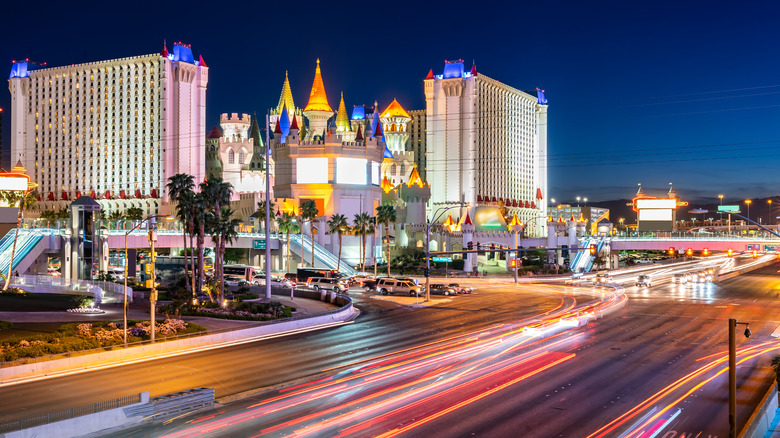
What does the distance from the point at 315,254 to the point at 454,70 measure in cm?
7402

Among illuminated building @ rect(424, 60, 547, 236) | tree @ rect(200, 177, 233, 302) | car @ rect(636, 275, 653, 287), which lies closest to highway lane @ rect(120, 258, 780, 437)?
tree @ rect(200, 177, 233, 302)

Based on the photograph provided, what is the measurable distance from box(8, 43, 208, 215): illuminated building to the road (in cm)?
11159

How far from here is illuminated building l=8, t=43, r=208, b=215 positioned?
142 metres

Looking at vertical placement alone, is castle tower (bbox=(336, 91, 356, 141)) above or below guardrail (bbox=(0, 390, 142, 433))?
above

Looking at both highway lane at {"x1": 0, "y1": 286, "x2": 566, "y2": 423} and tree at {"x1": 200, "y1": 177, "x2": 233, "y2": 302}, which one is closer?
highway lane at {"x1": 0, "y1": 286, "x2": 566, "y2": 423}

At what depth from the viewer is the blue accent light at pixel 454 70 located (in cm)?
14412

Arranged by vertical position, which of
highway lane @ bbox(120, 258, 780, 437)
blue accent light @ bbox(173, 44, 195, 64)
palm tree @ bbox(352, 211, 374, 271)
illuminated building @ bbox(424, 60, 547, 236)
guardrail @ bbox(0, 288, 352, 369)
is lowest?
highway lane @ bbox(120, 258, 780, 437)

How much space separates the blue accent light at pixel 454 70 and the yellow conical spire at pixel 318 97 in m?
29.3

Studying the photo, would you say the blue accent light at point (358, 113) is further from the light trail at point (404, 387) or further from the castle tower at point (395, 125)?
the light trail at point (404, 387)

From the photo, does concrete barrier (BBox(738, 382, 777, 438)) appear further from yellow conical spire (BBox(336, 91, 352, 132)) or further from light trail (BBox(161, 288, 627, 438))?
yellow conical spire (BBox(336, 91, 352, 132))

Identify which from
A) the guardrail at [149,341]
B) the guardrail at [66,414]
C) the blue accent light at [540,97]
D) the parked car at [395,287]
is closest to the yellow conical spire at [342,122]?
the blue accent light at [540,97]

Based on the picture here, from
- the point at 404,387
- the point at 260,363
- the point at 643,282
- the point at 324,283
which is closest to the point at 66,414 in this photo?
the point at 260,363

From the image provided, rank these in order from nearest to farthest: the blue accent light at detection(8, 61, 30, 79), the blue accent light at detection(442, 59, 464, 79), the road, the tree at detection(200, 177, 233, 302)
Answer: the road
the tree at detection(200, 177, 233, 302)
the blue accent light at detection(442, 59, 464, 79)
the blue accent light at detection(8, 61, 30, 79)

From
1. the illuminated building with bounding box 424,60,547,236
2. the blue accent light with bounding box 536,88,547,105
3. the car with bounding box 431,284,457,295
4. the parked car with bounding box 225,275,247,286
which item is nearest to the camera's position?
the car with bounding box 431,284,457,295
